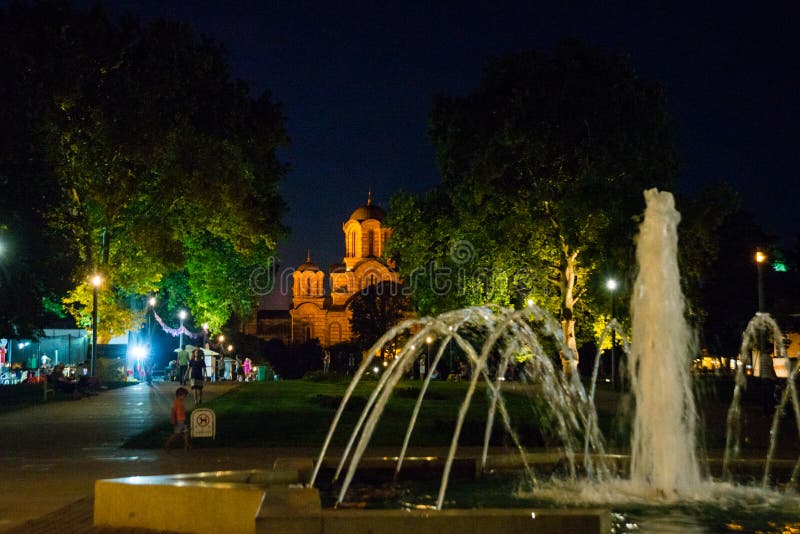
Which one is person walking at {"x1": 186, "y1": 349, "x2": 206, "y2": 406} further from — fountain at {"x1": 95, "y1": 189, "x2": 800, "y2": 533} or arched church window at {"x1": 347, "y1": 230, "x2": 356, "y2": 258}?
arched church window at {"x1": 347, "y1": 230, "x2": 356, "y2": 258}

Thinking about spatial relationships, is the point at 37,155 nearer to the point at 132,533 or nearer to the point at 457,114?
the point at 457,114

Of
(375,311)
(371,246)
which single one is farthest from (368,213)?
(375,311)

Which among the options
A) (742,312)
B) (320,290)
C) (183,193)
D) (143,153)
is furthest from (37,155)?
(320,290)

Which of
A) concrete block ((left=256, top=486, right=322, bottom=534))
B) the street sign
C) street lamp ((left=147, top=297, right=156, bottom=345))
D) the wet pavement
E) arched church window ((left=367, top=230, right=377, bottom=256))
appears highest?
arched church window ((left=367, top=230, right=377, bottom=256))

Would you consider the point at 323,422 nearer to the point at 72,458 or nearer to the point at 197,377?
the point at 197,377

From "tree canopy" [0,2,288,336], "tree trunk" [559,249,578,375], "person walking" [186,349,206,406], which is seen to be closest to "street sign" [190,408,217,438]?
"person walking" [186,349,206,406]

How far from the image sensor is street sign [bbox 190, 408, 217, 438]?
1883 centimetres

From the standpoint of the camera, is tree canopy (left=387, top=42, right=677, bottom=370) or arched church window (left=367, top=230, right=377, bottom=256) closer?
tree canopy (left=387, top=42, right=677, bottom=370)

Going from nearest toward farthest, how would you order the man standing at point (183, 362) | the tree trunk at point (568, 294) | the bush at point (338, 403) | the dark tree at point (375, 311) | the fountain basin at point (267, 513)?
the fountain basin at point (267, 513), the bush at point (338, 403), the tree trunk at point (568, 294), the man standing at point (183, 362), the dark tree at point (375, 311)

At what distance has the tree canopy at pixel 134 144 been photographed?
38.3 meters

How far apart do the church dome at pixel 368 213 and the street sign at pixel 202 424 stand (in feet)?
356

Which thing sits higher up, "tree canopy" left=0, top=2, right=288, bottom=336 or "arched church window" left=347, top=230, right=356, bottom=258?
"arched church window" left=347, top=230, right=356, bottom=258

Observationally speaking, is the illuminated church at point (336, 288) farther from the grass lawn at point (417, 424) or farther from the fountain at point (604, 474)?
the fountain at point (604, 474)

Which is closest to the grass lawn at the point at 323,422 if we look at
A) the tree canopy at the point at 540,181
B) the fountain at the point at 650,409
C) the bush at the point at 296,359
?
the fountain at the point at 650,409
